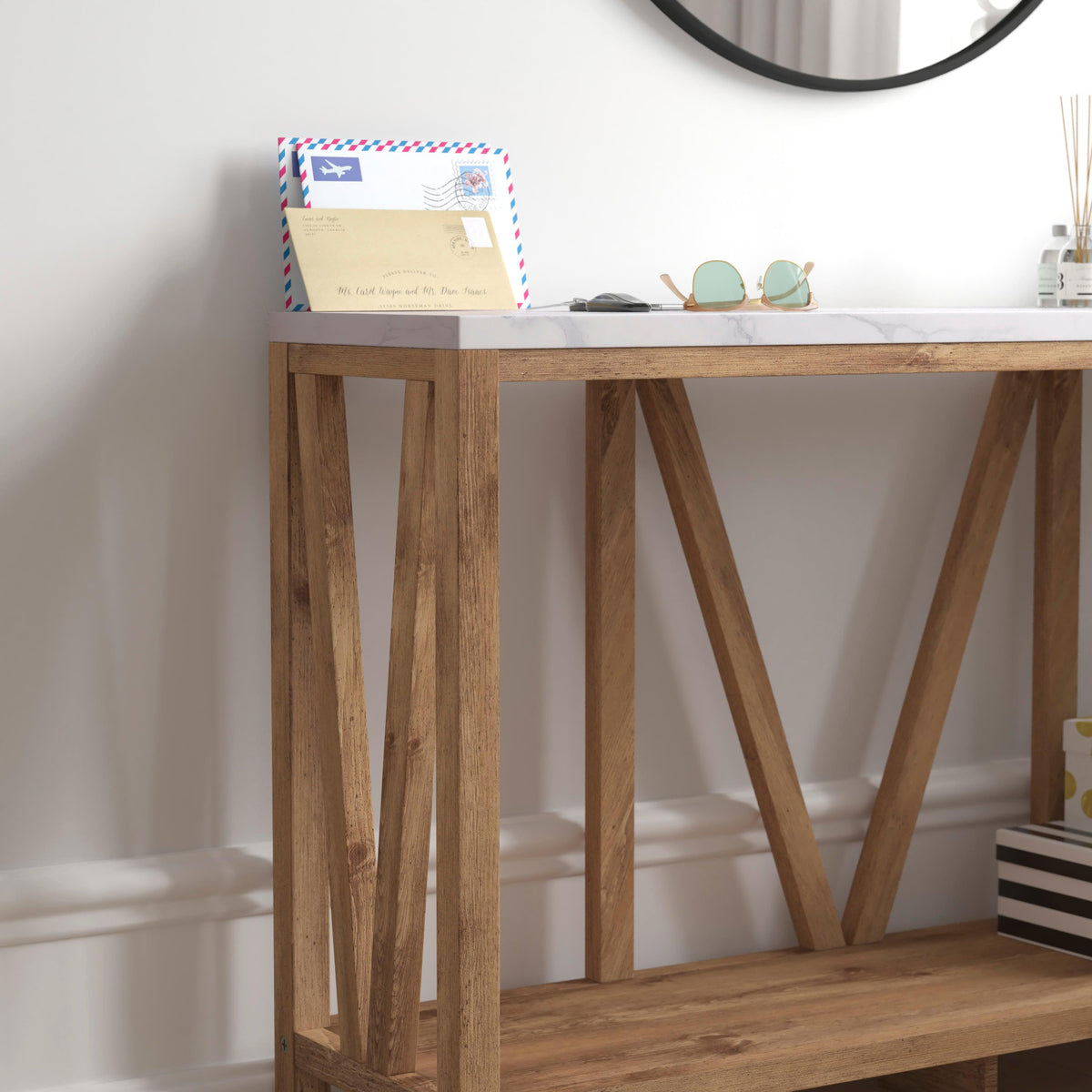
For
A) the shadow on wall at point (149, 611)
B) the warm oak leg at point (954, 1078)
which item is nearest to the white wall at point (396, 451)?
the shadow on wall at point (149, 611)

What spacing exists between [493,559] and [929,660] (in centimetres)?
74

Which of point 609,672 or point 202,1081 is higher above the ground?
point 609,672

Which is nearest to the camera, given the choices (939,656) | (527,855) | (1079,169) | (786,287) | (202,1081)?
(786,287)

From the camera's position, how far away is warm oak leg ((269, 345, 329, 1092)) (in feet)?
4.51

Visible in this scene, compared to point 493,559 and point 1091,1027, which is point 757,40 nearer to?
point 493,559

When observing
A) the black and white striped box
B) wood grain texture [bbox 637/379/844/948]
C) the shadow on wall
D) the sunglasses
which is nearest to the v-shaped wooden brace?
wood grain texture [bbox 637/379/844/948]

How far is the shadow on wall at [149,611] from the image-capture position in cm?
137

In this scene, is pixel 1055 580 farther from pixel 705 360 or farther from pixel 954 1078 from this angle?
pixel 705 360

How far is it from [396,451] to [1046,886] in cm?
84

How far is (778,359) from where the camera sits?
Answer: 4.03ft

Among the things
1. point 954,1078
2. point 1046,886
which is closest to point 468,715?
point 954,1078

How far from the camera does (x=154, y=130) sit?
1.38 meters

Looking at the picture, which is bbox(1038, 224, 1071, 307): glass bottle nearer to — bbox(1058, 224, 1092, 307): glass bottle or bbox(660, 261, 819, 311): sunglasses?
bbox(1058, 224, 1092, 307): glass bottle

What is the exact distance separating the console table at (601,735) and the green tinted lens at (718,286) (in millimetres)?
95
